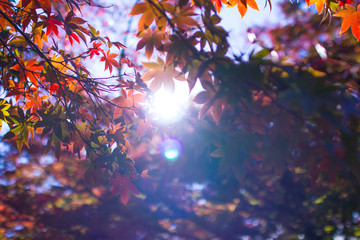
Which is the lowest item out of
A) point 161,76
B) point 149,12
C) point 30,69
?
point 161,76

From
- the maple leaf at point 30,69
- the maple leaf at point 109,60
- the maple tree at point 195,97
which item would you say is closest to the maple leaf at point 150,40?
the maple tree at point 195,97

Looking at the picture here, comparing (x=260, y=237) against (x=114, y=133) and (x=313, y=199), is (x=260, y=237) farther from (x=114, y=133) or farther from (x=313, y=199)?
(x=114, y=133)

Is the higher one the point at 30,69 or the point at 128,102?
the point at 30,69

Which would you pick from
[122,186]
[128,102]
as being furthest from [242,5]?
[122,186]

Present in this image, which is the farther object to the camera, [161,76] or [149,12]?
[161,76]

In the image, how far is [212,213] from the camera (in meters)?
5.58

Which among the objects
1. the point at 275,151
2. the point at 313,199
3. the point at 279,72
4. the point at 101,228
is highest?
the point at 313,199

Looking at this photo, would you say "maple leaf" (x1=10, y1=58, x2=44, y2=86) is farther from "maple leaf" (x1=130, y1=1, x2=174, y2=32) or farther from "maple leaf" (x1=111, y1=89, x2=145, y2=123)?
"maple leaf" (x1=130, y1=1, x2=174, y2=32)

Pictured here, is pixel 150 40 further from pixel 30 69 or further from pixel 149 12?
pixel 30 69

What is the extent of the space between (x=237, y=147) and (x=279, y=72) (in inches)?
13.2

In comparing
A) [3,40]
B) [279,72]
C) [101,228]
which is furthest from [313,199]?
[3,40]

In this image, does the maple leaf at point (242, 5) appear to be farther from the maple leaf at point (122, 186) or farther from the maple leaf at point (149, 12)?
the maple leaf at point (122, 186)

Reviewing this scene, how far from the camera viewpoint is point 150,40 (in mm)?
1211

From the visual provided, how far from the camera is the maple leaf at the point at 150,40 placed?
1.18 metres
